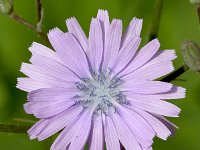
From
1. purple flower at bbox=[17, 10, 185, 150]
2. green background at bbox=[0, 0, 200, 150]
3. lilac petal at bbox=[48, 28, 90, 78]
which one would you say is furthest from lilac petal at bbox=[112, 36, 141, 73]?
green background at bbox=[0, 0, 200, 150]

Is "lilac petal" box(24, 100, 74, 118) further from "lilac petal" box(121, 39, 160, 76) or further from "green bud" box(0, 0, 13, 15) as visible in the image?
"green bud" box(0, 0, 13, 15)

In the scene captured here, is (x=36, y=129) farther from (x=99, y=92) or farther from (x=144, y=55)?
(x=144, y=55)

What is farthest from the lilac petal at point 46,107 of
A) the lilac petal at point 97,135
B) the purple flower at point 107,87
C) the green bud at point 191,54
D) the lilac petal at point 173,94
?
the green bud at point 191,54

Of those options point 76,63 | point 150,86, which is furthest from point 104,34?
point 150,86

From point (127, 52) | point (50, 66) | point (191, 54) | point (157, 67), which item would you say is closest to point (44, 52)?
point (50, 66)

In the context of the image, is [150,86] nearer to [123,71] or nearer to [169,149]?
[123,71]
